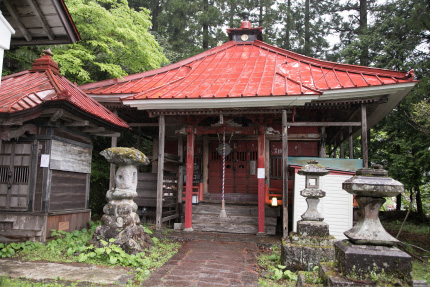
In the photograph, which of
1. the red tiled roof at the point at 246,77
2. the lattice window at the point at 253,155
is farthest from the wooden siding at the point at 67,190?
the lattice window at the point at 253,155

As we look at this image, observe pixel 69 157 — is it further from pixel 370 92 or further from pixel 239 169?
pixel 370 92

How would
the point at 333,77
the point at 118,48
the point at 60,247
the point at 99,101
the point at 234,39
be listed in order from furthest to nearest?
the point at 234,39 < the point at 118,48 < the point at 99,101 < the point at 333,77 < the point at 60,247

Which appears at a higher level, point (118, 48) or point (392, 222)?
point (118, 48)

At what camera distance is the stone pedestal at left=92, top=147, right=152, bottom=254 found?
20.4ft

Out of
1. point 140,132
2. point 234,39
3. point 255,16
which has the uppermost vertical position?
point 255,16

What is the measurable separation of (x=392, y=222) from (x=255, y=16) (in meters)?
15.8

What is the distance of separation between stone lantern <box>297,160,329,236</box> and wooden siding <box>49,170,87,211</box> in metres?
5.80

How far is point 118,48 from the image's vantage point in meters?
12.0

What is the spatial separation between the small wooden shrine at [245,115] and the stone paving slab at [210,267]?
5.30 ft

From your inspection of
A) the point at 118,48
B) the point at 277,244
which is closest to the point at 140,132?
the point at 118,48

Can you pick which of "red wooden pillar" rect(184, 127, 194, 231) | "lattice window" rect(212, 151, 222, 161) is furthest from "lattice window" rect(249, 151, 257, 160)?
"red wooden pillar" rect(184, 127, 194, 231)

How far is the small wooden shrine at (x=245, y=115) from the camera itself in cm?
823

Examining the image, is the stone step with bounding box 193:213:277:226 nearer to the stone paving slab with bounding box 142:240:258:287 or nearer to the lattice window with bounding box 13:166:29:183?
the stone paving slab with bounding box 142:240:258:287

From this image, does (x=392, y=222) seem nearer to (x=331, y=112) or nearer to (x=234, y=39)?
(x=331, y=112)
